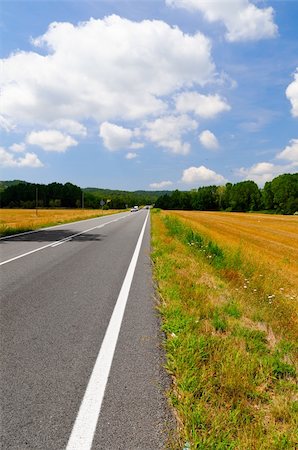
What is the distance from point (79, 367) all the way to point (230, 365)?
1565mm

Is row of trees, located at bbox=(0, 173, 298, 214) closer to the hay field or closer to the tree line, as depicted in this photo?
the tree line

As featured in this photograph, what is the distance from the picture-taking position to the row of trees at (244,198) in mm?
93562

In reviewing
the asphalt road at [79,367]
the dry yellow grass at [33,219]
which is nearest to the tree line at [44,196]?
the dry yellow grass at [33,219]

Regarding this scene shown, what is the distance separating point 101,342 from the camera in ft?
13.7

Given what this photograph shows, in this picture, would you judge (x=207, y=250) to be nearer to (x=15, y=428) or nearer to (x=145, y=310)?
(x=145, y=310)

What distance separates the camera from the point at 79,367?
352cm

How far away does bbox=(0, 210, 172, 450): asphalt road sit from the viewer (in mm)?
2523

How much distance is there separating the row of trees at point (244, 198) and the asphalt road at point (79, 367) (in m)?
93.9

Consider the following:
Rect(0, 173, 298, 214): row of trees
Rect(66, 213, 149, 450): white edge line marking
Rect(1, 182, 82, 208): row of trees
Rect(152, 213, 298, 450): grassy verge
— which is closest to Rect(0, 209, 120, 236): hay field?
Rect(152, 213, 298, 450): grassy verge

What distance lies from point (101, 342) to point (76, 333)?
0.47 metres

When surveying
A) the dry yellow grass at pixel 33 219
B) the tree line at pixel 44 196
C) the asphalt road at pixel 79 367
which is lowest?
the dry yellow grass at pixel 33 219

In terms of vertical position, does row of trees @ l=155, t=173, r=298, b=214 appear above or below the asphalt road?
above

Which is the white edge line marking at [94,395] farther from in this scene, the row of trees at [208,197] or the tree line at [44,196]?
the tree line at [44,196]

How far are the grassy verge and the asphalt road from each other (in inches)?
9.1
